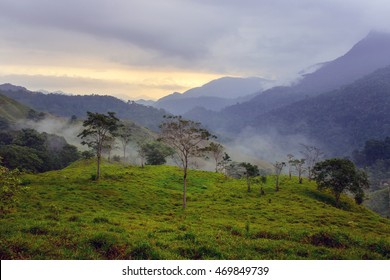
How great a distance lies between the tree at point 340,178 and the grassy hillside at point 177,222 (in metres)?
3.16

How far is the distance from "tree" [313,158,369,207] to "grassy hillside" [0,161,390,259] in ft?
10.4

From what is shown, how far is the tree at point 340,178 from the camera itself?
270ft

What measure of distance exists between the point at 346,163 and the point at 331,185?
317 inches

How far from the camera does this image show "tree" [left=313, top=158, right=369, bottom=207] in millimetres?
82188

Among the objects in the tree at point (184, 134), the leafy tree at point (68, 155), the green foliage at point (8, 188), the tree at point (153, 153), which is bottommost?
the leafy tree at point (68, 155)

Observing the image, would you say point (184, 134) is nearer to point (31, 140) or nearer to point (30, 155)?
point (30, 155)

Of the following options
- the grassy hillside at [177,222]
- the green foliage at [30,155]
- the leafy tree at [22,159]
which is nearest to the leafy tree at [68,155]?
the green foliage at [30,155]

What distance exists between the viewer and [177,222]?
40750mm

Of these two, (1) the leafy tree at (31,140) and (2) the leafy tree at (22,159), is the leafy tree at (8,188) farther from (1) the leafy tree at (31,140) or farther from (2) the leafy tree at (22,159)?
(1) the leafy tree at (31,140)

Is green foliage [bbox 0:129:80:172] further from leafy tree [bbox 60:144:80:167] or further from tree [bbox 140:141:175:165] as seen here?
tree [bbox 140:141:175:165]

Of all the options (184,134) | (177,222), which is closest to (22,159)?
(184,134)

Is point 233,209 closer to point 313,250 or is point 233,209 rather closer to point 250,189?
point 250,189
